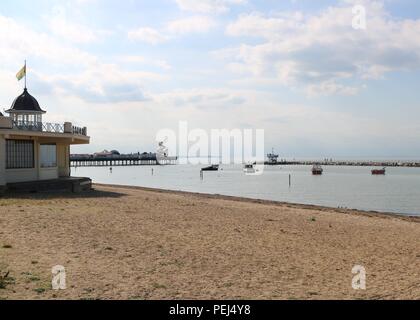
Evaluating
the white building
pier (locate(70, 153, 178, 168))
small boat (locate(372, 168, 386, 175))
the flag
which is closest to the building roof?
the white building

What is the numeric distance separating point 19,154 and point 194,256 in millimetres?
19000

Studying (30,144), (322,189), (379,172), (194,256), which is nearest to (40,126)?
(30,144)

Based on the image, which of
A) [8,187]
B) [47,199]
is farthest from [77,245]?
[8,187]

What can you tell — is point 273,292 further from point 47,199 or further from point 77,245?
point 47,199

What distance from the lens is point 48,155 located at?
96.3 ft

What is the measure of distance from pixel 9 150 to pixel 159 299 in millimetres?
21303

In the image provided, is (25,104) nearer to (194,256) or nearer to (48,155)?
(48,155)

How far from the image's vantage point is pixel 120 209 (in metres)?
20.1

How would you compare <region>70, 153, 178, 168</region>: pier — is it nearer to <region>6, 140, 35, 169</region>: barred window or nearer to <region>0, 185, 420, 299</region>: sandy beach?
<region>6, 140, 35, 169</region>: barred window

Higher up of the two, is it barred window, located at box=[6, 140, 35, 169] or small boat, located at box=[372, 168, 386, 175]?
barred window, located at box=[6, 140, 35, 169]

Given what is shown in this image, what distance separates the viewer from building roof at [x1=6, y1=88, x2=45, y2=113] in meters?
29.3

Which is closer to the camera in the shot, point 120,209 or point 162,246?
point 162,246
